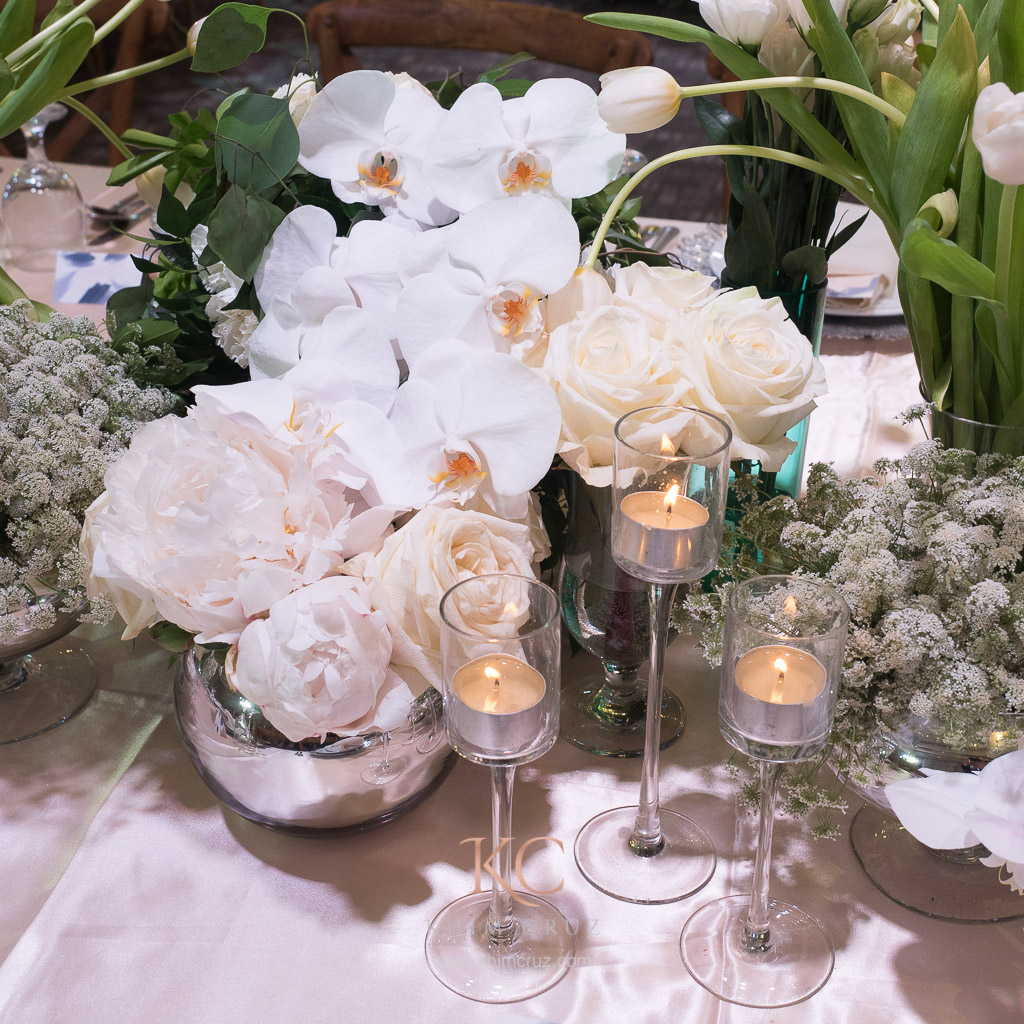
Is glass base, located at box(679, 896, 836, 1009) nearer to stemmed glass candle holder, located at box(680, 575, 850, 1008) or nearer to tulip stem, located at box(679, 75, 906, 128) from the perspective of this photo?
stemmed glass candle holder, located at box(680, 575, 850, 1008)

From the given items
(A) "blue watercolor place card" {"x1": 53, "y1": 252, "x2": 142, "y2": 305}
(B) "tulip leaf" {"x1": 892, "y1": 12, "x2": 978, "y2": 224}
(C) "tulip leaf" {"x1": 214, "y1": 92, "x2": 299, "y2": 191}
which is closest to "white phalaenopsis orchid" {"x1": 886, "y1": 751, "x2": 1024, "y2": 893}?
(B) "tulip leaf" {"x1": 892, "y1": 12, "x2": 978, "y2": 224}

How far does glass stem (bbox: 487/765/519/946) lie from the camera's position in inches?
24.4

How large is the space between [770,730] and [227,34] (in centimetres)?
64

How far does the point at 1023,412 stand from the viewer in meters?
0.73

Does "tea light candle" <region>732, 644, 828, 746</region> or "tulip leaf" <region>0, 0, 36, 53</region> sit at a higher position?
"tulip leaf" <region>0, 0, 36, 53</region>

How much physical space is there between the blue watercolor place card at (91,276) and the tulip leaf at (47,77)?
36cm

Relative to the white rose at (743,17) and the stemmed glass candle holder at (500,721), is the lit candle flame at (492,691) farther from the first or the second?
the white rose at (743,17)

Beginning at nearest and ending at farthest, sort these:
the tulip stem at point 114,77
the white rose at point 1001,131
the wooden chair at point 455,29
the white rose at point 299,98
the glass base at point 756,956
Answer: the white rose at point 1001,131 < the glass base at point 756,956 < the white rose at point 299,98 < the tulip stem at point 114,77 < the wooden chair at point 455,29

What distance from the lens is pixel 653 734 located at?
2.26ft

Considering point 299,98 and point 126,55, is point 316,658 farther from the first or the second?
point 126,55

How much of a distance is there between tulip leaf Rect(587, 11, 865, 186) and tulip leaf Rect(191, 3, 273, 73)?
260 millimetres

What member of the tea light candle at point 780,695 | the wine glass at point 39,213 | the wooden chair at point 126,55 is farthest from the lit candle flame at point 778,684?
the wooden chair at point 126,55

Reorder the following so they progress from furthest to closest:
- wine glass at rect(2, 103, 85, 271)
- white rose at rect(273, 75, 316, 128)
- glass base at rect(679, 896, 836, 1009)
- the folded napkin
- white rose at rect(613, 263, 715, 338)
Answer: wine glass at rect(2, 103, 85, 271) < the folded napkin < white rose at rect(273, 75, 316, 128) < white rose at rect(613, 263, 715, 338) < glass base at rect(679, 896, 836, 1009)

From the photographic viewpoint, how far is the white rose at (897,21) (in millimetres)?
809
